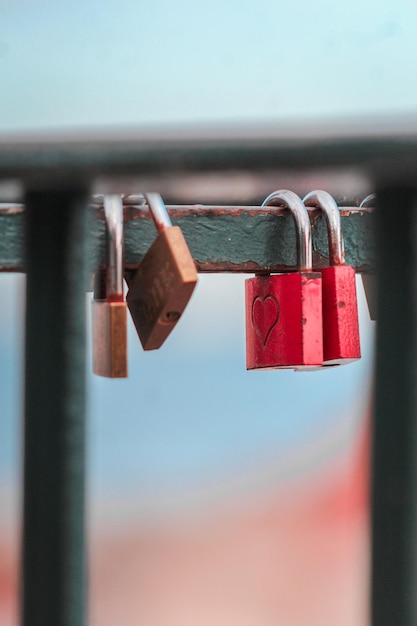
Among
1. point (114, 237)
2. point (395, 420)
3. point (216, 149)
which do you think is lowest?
point (395, 420)

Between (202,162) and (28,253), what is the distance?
88mm

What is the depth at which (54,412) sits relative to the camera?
389mm

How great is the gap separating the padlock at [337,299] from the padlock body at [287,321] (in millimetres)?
17

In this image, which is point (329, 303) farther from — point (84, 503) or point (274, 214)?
point (84, 503)

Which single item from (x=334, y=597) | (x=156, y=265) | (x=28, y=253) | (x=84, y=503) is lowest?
(x=334, y=597)

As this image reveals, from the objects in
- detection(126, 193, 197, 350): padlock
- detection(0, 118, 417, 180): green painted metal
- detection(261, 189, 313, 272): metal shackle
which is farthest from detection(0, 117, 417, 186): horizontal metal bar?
detection(261, 189, 313, 272): metal shackle

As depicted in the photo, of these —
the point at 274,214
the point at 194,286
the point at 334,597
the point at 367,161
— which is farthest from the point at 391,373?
the point at 334,597

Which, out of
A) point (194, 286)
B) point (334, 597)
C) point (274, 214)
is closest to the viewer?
point (194, 286)

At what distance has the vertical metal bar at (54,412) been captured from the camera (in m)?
0.38

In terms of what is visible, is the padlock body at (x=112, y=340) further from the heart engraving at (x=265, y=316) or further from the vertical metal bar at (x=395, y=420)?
the vertical metal bar at (x=395, y=420)

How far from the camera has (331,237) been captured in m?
1.41

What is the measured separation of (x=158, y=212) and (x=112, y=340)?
0.61 ft

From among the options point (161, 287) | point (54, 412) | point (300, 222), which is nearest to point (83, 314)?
point (54, 412)

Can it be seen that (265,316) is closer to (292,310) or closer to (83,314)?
(292,310)
